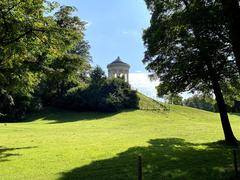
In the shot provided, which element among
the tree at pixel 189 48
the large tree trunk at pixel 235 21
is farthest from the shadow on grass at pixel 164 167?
the tree at pixel 189 48

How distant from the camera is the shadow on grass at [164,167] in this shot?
49.1ft

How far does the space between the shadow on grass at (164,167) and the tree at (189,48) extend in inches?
234

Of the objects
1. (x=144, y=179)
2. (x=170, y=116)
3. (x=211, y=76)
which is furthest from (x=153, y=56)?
(x=170, y=116)

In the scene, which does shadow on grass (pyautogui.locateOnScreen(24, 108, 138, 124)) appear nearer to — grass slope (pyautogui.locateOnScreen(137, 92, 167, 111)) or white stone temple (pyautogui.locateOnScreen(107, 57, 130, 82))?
grass slope (pyautogui.locateOnScreen(137, 92, 167, 111))

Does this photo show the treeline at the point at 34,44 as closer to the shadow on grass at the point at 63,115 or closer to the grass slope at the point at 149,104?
the shadow on grass at the point at 63,115

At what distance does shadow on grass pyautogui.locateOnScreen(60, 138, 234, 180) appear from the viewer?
49.1 feet

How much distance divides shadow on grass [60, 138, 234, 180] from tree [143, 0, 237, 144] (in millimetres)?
5939

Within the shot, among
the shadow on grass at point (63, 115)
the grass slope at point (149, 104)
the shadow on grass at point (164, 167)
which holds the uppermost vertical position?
the grass slope at point (149, 104)

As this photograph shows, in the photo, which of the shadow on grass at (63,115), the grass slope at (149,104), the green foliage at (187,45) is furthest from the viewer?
the grass slope at (149,104)

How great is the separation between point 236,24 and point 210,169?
19.7ft

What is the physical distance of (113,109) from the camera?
73000mm

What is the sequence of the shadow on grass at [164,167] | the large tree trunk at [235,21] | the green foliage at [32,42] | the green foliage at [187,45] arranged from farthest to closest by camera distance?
1. the green foliage at [187,45]
2. the green foliage at [32,42]
3. the large tree trunk at [235,21]
4. the shadow on grass at [164,167]

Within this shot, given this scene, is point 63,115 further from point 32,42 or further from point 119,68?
point 32,42

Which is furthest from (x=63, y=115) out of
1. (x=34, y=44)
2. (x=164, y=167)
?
(x=164, y=167)
